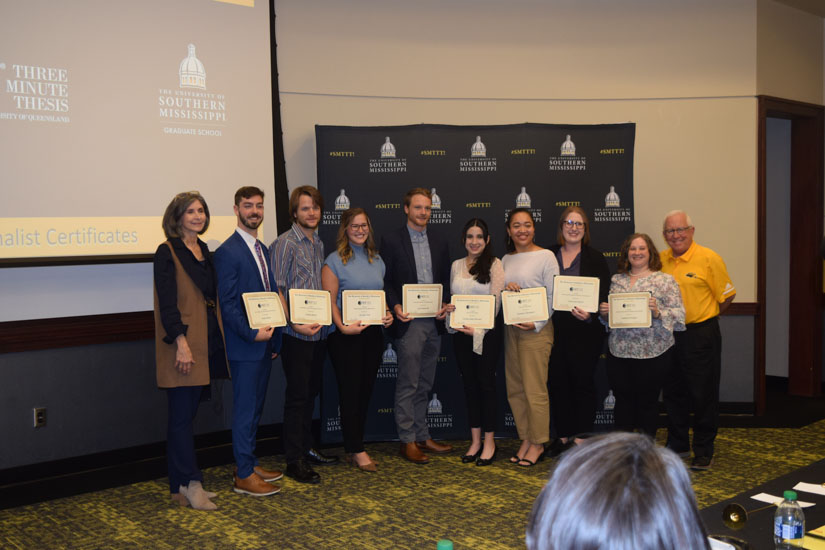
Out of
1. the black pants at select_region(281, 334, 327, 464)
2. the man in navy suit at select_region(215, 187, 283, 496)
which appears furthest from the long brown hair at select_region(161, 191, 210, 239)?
the black pants at select_region(281, 334, 327, 464)

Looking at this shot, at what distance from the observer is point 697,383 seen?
4.43m

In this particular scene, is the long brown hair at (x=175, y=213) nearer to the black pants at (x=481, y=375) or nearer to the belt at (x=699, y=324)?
the black pants at (x=481, y=375)

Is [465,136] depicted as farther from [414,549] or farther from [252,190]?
[414,549]

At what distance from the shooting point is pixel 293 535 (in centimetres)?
345

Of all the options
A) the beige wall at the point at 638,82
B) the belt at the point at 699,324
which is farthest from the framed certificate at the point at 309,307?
the belt at the point at 699,324

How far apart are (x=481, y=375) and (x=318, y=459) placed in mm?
1201

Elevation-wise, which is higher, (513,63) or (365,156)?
(513,63)

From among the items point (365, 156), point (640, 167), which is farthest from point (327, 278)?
point (640, 167)

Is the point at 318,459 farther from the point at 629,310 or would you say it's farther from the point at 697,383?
the point at 697,383

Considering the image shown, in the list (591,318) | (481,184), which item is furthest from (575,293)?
(481,184)

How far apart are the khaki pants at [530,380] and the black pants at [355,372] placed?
2.89ft

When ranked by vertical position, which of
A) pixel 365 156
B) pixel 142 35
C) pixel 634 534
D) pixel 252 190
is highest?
pixel 142 35

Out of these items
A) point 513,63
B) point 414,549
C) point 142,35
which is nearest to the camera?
point 414,549

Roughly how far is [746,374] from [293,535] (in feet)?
13.6
